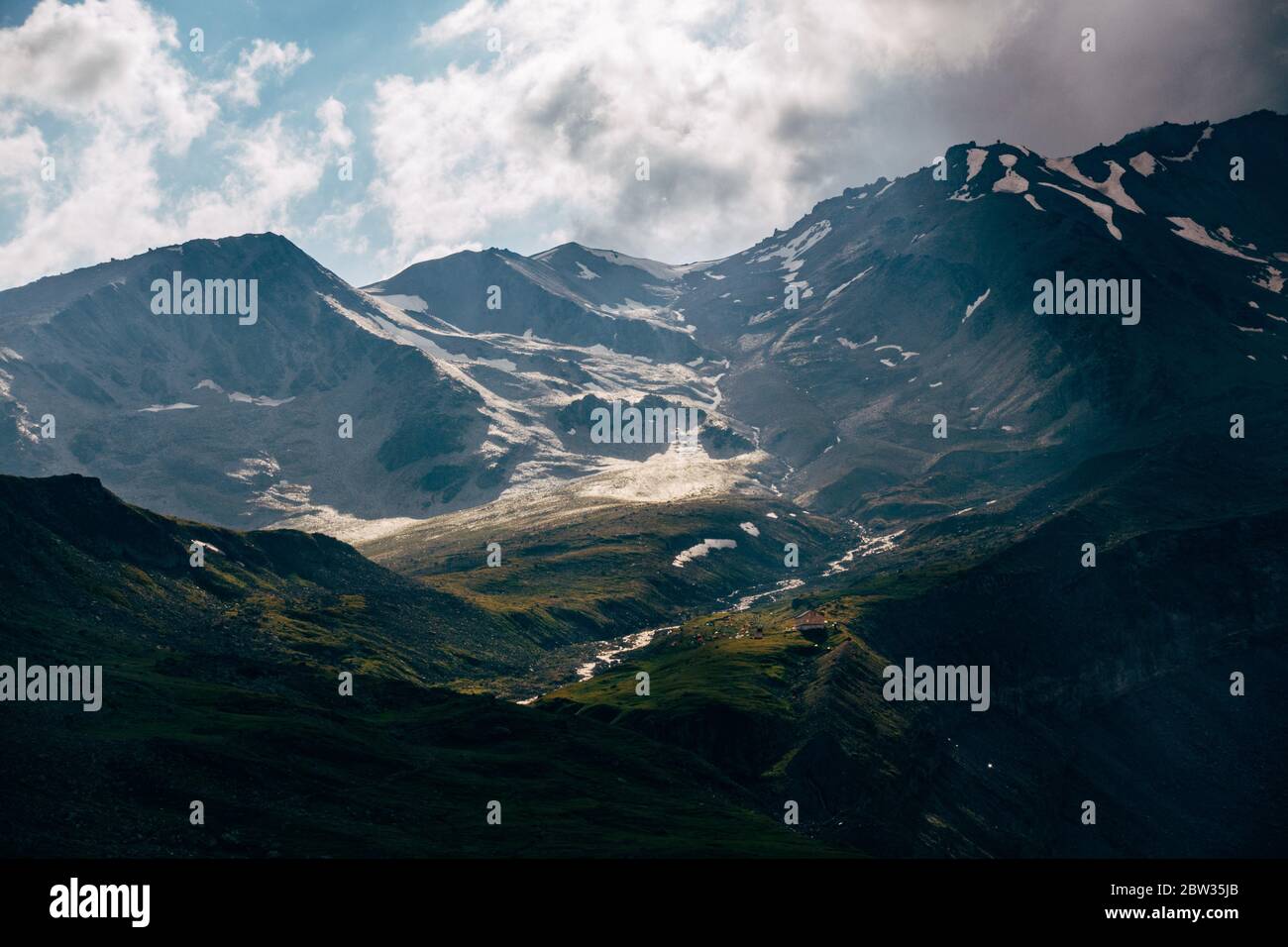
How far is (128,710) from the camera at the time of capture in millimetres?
157375

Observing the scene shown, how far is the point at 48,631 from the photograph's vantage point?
622ft
